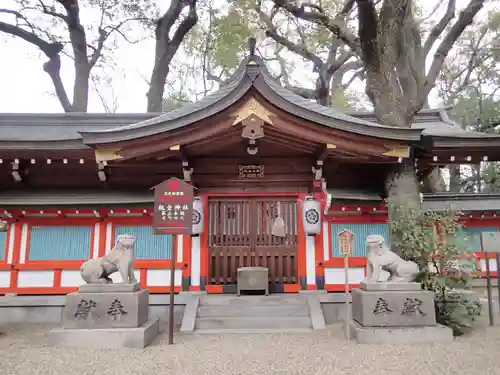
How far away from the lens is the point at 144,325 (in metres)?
5.96

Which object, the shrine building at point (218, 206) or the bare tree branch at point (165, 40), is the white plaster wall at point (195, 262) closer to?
the shrine building at point (218, 206)

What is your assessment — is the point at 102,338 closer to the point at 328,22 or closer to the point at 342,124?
the point at 342,124

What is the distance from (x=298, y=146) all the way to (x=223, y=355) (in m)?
4.22

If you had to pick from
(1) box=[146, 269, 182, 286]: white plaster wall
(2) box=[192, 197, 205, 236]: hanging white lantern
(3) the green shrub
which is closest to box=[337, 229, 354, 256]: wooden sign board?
(3) the green shrub

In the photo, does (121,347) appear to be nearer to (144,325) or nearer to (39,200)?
(144,325)

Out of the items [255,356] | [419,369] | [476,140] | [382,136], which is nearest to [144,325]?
[255,356]

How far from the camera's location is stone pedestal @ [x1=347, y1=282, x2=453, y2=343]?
5750mm

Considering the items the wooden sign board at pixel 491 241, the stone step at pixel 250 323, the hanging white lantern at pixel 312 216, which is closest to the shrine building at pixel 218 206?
the hanging white lantern at pixel 312 216

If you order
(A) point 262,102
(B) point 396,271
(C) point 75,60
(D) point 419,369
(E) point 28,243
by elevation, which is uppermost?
(C) point 75,60

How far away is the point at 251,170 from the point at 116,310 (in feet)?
12.7

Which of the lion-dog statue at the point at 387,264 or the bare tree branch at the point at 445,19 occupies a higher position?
the bare tree branch at the point at 445,19

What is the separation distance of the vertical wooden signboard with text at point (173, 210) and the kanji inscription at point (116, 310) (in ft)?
2.48

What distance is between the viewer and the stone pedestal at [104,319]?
561 centimetres

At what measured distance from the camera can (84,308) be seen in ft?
19.2
